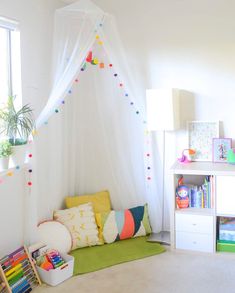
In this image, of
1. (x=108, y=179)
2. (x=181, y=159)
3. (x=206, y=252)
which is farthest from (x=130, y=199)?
(x=206, y=252)

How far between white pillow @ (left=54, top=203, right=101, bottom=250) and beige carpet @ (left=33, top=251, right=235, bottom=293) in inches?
17.2

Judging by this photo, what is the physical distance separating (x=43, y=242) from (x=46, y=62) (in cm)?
159

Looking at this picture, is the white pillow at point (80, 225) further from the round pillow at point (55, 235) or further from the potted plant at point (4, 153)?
the potted plant at point (4, 153)

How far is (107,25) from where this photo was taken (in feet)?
10.4

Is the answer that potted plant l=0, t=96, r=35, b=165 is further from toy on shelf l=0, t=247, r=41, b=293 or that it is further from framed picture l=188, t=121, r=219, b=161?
framed picture l=188, t=121, r=219, b=161

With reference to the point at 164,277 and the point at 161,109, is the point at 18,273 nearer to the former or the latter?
the point at 164,277

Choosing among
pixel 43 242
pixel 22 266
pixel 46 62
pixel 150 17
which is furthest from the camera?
pixel 150 17

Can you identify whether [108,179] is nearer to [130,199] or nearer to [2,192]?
[130,199]

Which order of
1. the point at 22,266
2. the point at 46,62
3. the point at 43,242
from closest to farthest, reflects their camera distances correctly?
the point at 22,266
the point at 43,242
the point at 46,62

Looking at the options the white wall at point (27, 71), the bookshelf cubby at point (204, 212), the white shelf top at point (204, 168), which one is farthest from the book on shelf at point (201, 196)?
the white wall at point (27, 71)

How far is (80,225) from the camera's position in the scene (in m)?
3.40

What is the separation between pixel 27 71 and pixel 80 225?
57.5 inches

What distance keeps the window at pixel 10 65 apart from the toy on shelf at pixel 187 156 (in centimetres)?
159

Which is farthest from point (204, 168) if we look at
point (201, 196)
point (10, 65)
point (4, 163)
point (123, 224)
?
point (10, 65)
